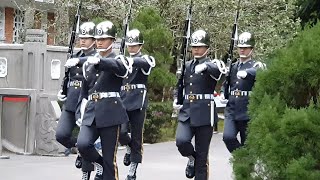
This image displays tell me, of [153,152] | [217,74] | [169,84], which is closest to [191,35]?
[217,74]

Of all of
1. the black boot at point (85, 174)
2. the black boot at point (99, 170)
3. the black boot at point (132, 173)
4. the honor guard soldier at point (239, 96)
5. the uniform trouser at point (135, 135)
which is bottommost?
the black boot at point (132, 173)

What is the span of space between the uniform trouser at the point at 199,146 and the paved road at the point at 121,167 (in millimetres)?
1333

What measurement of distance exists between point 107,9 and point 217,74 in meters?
12.1

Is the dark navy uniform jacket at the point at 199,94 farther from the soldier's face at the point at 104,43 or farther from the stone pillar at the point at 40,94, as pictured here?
the stone pillar at the point at 40,94

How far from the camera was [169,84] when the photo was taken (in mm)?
15188

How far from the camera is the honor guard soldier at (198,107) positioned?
8414 millimetres

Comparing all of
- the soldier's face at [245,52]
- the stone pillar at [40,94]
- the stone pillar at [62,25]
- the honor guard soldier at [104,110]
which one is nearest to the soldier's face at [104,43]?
the honor guard soldier at [104,110]

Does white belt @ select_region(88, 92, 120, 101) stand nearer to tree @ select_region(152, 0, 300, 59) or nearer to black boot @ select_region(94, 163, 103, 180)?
black boot @ select_region(94, 163, 103, 180)

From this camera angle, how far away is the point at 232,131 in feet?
30.4

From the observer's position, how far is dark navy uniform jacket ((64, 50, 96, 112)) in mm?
9156

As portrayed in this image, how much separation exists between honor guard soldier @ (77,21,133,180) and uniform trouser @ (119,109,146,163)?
→ 149 centimetres

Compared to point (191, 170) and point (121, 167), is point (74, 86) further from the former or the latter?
point (121, 167)

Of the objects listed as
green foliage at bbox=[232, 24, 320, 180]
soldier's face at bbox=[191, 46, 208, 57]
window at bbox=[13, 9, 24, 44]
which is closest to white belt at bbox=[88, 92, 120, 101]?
soldier's face at bbox=[191, 46, 208, 57]

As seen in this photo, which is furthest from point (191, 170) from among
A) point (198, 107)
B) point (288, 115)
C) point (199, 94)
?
point (288, 115)
